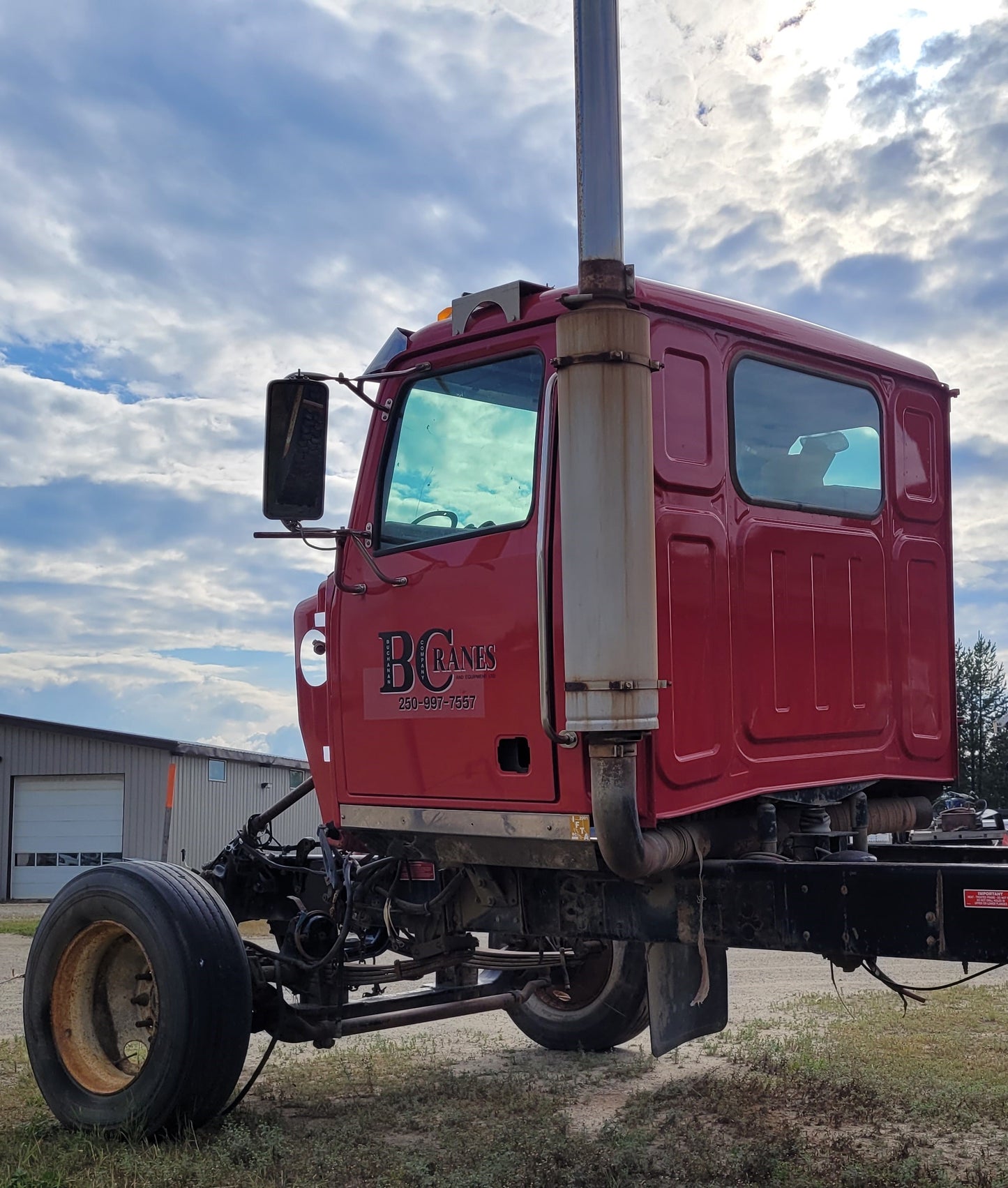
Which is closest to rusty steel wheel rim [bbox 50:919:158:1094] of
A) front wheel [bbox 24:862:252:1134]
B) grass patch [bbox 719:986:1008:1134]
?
front wheel [bbox 24:862:252:1134]

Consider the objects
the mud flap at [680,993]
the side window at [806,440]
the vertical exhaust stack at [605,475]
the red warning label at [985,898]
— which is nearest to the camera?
the red warning label at [985,898]

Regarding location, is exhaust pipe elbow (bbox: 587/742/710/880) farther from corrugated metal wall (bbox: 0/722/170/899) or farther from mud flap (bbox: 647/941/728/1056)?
corrugated metal wall (bbox: 0/722/170/899)

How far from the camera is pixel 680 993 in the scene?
4.59 metres

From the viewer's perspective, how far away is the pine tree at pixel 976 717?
10.5 meters

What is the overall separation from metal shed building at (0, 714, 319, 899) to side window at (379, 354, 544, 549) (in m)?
22.5

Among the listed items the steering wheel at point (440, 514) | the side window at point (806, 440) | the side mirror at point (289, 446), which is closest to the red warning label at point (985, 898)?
the side window at point (806, 440)

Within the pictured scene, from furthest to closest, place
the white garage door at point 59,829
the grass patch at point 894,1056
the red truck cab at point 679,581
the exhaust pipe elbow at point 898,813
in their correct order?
the white garage door at point 59,829
the grass patch at point 894,1056
the exhaust pipe elbow at point 898,813
the red truck cab at point 679,581

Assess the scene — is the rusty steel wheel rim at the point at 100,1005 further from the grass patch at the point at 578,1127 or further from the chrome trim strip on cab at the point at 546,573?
the chrome trim strip on cab at the point at 546,573

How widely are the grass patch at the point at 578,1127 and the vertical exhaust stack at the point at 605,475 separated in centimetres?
187

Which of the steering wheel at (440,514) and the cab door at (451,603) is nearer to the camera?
the cab door at (451,603)

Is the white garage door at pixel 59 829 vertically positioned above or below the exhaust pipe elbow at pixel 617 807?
below

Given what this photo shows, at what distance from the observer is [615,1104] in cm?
594

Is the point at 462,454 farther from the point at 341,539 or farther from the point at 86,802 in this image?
the point at 86,802

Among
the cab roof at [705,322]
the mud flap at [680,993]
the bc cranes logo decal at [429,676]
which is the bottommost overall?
the mud flap at [680,993]
